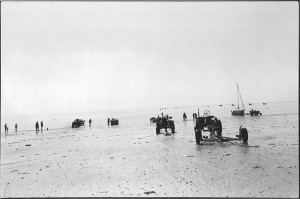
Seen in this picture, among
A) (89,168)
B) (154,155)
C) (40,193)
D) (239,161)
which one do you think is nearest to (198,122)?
(154,155)

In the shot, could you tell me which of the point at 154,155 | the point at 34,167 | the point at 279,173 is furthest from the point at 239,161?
the point at 34,167

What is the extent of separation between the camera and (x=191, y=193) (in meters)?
8.48

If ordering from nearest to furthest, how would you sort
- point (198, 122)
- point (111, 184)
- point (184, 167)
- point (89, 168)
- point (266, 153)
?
point (111, 184)
point (184, 167)
point (89, 168)
point (266, 153)
point (198, 122)

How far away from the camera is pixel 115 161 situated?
49.2 ft

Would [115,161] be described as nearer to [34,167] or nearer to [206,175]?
[34,167]

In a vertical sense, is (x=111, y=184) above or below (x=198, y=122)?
below

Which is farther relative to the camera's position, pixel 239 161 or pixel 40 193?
pixel 239 161

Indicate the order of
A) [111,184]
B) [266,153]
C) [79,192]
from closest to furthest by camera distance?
[79,192] < [111,184] < [266,153]

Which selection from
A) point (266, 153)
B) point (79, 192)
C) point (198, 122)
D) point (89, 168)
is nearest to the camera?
point (79, 192)

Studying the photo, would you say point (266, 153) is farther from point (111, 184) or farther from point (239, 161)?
point (111, 184)

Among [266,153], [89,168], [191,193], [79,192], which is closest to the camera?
[191,193]

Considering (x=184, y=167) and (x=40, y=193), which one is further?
(x=184, y=167)

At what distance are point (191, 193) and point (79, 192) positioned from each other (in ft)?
13.3

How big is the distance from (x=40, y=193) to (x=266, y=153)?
1183 cm
